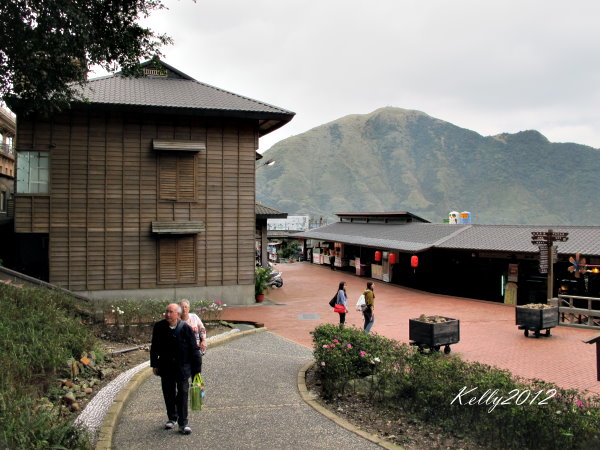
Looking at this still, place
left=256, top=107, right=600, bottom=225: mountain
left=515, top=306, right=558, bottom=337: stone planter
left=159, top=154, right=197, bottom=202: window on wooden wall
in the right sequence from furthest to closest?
left=256, top=107, right=600, bottom=225: mountain
left=159, top=154, right=197, bottom=202: window on wooden wall
left=515, top=306, right=558, bottom=337: stone planter

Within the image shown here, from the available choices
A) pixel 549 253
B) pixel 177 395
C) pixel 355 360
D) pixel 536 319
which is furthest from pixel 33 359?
pixel 549 253

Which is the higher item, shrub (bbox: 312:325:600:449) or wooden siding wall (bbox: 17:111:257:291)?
wooden siding wall (bbox: 17:111:257:291)

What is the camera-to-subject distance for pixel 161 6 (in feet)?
44.2

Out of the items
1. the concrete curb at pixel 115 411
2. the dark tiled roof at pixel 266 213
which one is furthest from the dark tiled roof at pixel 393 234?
the concrete curb at pixel 115 411

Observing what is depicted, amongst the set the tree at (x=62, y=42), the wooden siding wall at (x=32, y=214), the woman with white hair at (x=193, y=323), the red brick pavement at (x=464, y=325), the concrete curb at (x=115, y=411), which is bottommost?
the red brick pavement at (x=464, y=325)

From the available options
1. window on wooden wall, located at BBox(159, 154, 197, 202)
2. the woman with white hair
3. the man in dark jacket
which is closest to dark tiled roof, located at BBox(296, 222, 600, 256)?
window on wooden wall, located at BBox(159, 154, 197, 202)

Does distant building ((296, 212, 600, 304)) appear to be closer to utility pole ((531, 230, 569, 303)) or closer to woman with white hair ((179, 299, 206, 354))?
utility pole ((531, 230, 569, 303))

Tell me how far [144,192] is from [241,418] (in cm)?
1326

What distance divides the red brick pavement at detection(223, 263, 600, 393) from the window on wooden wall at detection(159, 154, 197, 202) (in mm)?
4764

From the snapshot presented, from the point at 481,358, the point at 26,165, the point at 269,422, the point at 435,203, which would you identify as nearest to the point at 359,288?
the point at 481,358

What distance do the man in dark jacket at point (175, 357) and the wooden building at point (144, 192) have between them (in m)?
12.6

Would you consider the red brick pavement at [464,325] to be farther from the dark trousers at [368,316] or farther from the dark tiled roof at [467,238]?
the dark tiled roof at [467,238]

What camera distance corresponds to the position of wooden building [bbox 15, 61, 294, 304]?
1822 centimetres

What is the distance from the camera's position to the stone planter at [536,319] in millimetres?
15195
